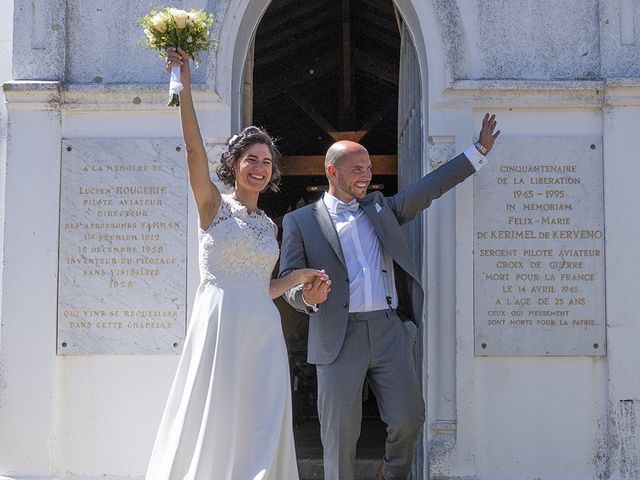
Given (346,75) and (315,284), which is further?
(346,75)

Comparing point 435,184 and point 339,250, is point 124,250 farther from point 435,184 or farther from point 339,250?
point 435,184

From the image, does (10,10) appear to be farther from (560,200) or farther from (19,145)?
(560,200)

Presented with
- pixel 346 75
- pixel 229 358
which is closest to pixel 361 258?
pixel 229 358

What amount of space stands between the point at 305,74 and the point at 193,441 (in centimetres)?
708

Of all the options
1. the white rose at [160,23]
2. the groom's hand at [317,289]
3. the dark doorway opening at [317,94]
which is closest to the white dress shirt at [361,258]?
the groom's hand at [317,289]

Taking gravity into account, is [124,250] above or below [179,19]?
below

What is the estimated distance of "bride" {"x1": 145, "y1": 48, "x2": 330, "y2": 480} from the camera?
3850 mm

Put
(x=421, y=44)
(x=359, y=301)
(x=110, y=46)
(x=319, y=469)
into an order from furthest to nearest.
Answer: (x=319, y=469), (x=421, y=44), (x=110, y=46), (x=359, y=301)

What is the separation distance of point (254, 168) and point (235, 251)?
0.40 metres

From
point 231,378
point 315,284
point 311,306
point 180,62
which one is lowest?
point 231,378

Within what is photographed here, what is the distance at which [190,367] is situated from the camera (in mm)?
3953

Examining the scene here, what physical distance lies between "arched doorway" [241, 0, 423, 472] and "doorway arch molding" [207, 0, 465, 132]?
283mm

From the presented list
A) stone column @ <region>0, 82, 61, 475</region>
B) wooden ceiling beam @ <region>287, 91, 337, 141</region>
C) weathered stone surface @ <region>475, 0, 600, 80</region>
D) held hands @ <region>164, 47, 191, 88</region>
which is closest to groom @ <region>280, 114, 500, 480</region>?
weathered stone surface @ <region>475, 0, 600, 80</region>

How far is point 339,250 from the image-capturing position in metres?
4.84
